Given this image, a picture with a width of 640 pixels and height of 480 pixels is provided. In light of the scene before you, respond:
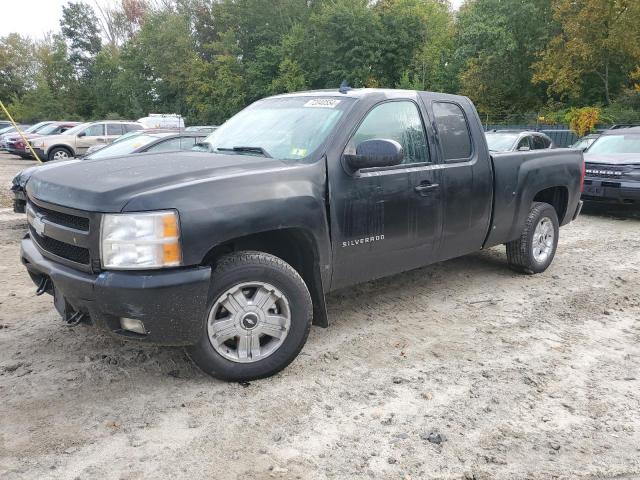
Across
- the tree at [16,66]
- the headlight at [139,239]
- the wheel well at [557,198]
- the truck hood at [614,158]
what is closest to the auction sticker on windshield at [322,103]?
the headlight at [139,239]

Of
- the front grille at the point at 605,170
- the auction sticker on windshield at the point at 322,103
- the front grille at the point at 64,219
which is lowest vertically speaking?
→ the front grille at the point at 605,170

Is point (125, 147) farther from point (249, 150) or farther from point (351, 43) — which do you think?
point (351, 43)

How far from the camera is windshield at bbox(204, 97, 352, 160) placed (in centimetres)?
394

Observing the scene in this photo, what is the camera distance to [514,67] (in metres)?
30.8

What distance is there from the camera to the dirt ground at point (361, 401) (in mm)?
2738

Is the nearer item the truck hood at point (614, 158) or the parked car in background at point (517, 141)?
the truck hood at point (614, 158)

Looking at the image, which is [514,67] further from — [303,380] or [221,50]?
[303,380]

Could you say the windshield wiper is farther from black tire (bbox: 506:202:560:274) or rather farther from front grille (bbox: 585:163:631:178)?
front grille (bbox: 585:163:631:178)

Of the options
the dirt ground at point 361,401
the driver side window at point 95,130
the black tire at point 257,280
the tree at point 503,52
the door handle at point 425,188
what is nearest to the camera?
the dirt ground at point 361,401

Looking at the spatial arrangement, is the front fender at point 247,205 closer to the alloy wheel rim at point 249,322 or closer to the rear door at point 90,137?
the alloy wheel rim at point 249,322

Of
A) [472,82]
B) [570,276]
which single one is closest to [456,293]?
[570,276]

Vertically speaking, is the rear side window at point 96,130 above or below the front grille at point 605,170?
above

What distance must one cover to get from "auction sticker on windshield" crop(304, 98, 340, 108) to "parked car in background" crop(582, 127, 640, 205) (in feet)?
24.5

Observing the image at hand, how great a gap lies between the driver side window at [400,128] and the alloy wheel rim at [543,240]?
7.01 ft
